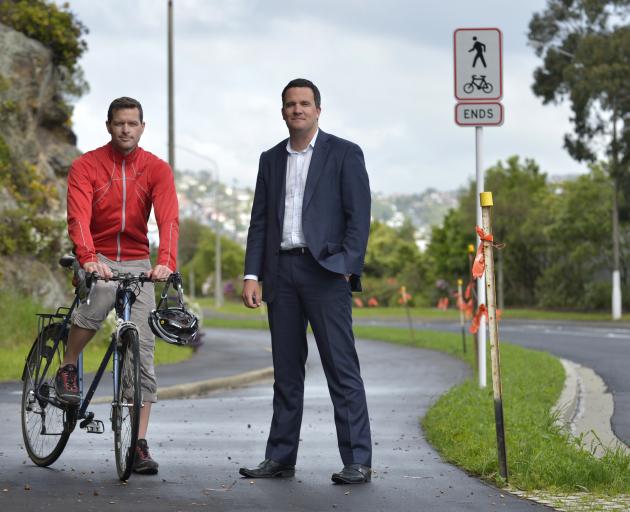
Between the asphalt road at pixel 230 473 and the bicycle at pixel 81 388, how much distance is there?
0.52 feet

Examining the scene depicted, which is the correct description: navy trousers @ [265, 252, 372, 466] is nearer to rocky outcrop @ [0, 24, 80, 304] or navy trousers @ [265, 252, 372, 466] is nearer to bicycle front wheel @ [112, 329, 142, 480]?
bicycle front wheel @ [112, 329, 142, 480]

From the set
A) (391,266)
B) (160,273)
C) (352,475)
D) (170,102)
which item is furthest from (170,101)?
(391,266)

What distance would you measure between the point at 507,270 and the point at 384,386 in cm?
4539

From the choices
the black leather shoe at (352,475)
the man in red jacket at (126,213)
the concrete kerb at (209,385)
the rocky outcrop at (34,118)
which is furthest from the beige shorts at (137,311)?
the rocky outcrop at (34,118)

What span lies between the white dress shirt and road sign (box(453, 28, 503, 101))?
5368 millimetres

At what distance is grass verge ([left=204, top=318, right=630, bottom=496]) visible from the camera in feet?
25.1

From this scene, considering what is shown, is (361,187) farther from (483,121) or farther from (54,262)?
(54,262)

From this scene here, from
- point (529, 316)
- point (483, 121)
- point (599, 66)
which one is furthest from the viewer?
point (529, 316)

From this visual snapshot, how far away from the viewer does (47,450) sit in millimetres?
8320

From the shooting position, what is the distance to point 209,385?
16875 millimetres

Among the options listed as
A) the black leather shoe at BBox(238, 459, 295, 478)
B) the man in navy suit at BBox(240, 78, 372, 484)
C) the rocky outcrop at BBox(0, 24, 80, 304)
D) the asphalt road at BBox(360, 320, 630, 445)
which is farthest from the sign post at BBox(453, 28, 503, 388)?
the rocky outcrop at BBox(0, 24, 80, 304)

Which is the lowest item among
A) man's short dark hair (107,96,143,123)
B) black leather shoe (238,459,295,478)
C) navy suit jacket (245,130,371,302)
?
black leather shoe (238,459,295,478)

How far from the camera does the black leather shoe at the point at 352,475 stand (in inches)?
298

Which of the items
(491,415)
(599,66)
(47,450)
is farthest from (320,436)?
(599,66)
